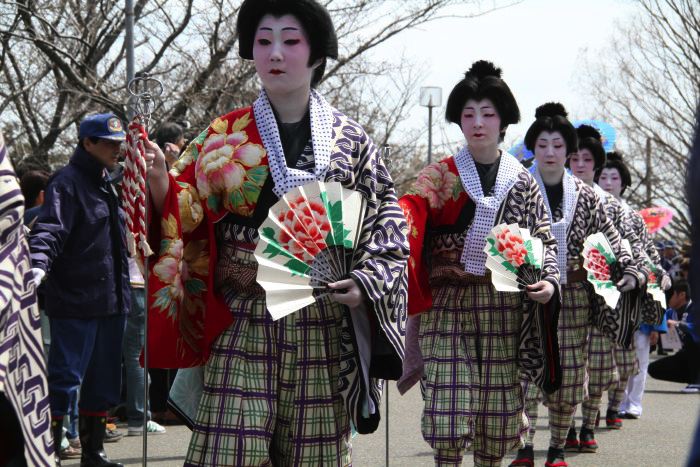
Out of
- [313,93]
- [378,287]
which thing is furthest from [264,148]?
[378,287]

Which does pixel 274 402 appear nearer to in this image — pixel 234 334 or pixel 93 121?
pixel 234 334

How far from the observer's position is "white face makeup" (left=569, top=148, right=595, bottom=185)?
9188 millimetres

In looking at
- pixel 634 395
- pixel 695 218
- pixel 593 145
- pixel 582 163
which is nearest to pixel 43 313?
pixel 582 163

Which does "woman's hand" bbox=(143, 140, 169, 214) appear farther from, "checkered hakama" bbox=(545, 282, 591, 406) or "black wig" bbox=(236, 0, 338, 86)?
"checkered hakama" bbox=(545, 282, 591, 406)

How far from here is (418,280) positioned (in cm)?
583

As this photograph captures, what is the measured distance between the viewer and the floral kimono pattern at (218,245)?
4.28m

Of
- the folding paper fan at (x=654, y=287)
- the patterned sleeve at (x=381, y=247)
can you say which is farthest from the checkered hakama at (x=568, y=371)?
the patterned sleeve at (x=381, y=247)

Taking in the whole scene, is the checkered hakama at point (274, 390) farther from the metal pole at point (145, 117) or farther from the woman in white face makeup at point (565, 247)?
the woman in white face makeup at point (565, 247)

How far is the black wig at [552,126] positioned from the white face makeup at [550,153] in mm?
41

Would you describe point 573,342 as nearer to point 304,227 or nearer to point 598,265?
point 598,265

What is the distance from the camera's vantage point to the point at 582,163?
30.2ft

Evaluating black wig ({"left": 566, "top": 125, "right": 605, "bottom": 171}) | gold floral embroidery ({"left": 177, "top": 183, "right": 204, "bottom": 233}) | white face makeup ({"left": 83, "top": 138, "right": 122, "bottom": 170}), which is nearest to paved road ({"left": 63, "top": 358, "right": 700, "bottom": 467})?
white face makeup ({"left": 83, "top": 138, "right": 122, "bottom": 170})

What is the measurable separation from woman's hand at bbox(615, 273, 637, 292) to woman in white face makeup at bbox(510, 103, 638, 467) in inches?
9.5

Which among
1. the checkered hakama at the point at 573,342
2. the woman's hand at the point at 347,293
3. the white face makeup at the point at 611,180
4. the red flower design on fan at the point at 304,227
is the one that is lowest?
the checkered hakama at the point at 573,342
